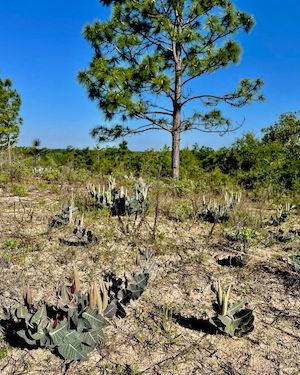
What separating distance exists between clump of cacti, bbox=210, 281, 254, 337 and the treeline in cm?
502

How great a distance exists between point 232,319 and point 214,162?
8.05 m

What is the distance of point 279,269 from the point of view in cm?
329

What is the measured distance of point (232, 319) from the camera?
2311 mm

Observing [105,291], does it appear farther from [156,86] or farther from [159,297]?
[156,86]

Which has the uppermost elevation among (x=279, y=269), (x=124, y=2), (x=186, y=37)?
(x=124, y=2)

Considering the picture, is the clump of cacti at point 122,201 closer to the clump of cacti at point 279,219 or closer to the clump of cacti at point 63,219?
the clump of cacti at point 63,219

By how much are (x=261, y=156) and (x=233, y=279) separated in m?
6.45

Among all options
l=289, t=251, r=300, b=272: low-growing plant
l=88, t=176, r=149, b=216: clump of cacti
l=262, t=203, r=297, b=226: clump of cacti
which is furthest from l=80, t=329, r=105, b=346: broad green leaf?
l=262, t=203, r=297, b=226: clump of cacti

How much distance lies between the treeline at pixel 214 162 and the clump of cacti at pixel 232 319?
16.5 feet

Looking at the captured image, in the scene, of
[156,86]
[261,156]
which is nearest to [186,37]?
[156,86]

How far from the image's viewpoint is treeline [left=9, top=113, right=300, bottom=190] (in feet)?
28.1

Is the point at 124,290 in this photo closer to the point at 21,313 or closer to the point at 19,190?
the point at 21,313

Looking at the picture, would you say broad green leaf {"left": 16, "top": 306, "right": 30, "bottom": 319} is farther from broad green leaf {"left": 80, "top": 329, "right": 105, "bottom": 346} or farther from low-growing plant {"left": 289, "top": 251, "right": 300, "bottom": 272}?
low-growing plant {"left": 289, "top": 251, "right": 300, "bottom": 272}

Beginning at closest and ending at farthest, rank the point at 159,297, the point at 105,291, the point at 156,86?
the point at 105,291
the point at 159,297
the point at 156,86
